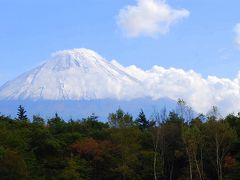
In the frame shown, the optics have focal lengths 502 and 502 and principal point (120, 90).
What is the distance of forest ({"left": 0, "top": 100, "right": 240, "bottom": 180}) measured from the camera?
46.3 metres

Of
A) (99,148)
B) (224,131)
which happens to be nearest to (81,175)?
(99,148)

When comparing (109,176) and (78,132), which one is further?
(78,132)

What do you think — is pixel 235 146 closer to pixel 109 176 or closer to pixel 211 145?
pixel 211 145

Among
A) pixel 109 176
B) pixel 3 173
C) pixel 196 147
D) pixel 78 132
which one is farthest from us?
pixel 78 132

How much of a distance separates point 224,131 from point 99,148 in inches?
483

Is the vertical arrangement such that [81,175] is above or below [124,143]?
below

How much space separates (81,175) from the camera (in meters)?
47.0

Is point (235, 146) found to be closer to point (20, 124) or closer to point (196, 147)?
point (196, 147)

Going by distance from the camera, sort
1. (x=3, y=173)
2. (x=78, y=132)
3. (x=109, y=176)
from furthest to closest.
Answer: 1. (x=78, y=132)
2. (x=109, y=176)
3. (x=3, y=173)

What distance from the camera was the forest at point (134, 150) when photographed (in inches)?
1822

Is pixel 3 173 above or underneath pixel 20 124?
underneath

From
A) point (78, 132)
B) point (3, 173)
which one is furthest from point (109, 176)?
point (3, 173)

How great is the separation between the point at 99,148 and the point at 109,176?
300 centimetres

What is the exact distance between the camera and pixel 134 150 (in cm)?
4884
